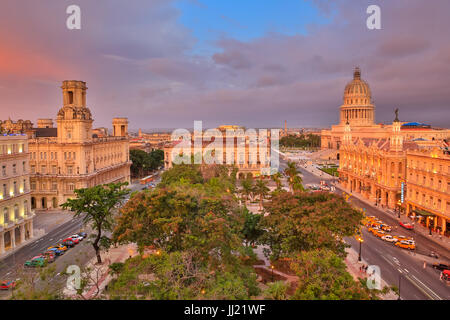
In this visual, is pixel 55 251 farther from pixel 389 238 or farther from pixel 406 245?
pixel 406 245

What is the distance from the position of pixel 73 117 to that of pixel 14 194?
27.0 metres

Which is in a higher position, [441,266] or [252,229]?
[252,229]

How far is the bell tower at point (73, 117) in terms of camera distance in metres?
66.5

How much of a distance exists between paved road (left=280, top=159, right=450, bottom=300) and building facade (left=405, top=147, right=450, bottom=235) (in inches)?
174

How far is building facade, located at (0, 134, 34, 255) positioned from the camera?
41.4 m

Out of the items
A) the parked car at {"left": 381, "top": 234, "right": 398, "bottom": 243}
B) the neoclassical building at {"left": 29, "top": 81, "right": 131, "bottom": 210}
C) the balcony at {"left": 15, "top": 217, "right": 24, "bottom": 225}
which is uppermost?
the neoclassical building at {"left": 29, "top": 81, "right": 131, "bottom": 210}

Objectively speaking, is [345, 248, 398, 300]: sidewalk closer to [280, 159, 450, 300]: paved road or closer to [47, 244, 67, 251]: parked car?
[280, 159, 450, 300]: paved road

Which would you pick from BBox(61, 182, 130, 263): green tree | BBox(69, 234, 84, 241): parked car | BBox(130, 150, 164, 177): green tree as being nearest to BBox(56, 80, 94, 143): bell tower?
BBox(69, 234, 84, 241): parked car

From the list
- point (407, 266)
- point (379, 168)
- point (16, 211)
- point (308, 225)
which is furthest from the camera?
point (379, 168)

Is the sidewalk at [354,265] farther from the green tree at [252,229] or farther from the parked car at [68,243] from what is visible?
the parked car at [68,243]

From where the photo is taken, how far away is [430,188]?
51.0 meters

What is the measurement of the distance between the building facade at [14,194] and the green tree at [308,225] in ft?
108

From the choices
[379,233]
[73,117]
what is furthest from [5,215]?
[379,233]

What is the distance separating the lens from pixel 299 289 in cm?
1964
